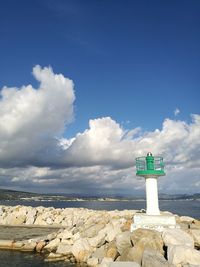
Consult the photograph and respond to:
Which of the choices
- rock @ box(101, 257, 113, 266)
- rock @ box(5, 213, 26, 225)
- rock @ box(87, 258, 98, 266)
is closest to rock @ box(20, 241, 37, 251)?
rock @ box(87, 258, 98, 266)

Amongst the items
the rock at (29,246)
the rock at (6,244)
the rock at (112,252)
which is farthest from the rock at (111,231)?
the rock at (6,244)

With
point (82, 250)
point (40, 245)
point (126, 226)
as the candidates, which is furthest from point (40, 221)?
point (82, 250)

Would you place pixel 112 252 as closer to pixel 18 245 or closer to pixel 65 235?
pixel 65 235

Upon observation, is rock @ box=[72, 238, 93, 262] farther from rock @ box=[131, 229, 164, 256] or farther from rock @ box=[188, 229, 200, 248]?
rock @ box=[188, 229, 200, 248]

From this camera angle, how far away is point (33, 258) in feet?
78.8

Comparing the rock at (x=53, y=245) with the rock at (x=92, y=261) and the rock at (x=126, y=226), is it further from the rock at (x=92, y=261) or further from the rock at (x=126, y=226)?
the rock at (x=92, y=261)

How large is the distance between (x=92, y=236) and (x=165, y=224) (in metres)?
5.56

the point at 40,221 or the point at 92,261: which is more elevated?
the point at 40,221

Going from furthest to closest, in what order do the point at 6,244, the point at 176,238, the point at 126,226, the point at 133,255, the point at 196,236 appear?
the point at 6,244
the point at 126,226
the point at 196,236
the point at 176,238
the point at 133,255

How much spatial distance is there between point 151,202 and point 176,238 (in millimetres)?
3458

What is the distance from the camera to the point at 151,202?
23.1 meters

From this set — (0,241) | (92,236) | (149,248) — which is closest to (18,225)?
(0,241)

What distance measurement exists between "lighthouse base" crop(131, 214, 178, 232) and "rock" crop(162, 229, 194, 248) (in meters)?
1.13

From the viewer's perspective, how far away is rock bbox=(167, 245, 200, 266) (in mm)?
17234
